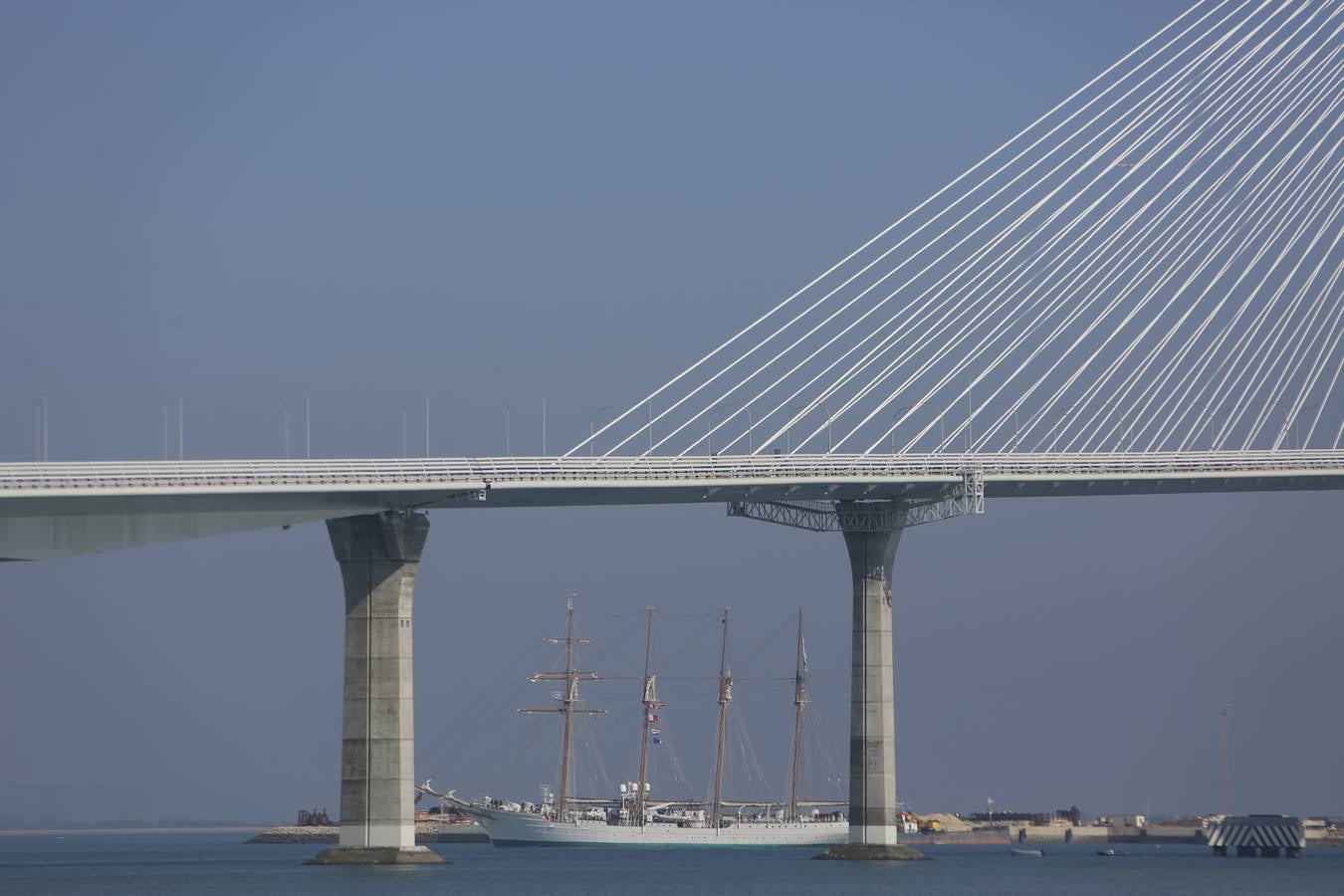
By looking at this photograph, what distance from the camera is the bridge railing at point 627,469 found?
74250 millimetres

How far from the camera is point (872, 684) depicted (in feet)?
326

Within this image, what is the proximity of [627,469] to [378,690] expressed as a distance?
1239 cm

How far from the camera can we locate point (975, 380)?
8662 cm

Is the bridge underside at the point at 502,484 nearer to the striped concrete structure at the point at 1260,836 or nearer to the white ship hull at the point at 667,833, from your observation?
the striped concrete structure at the point at 1260,836

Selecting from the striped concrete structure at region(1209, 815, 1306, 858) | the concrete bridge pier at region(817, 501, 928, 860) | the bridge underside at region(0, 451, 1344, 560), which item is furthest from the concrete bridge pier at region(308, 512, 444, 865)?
the striped concrete structure at region(1209, 815, 1306, 858)

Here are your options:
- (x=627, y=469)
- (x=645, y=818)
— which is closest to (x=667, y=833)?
(x=645, y=818)

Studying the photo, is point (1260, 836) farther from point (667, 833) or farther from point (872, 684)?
point (872, 684)

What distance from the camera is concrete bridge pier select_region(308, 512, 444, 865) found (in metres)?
84.6

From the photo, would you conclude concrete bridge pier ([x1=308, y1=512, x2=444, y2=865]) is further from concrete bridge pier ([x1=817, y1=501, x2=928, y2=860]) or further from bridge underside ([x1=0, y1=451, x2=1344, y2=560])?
concrete bridge pier ([x1=817, y1=501, x2=928, y2=860])

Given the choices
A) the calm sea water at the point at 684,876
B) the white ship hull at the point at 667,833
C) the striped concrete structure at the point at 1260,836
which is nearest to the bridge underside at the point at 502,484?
the calm sea water at the point at 684,876

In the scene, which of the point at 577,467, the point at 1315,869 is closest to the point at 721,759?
the point at 1315,869

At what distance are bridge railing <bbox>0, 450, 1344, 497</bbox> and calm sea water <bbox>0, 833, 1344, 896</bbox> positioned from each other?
14.1m

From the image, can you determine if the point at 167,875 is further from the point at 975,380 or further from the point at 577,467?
the point at 975,380

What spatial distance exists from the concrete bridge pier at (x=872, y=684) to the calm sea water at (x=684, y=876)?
1.99 metres
